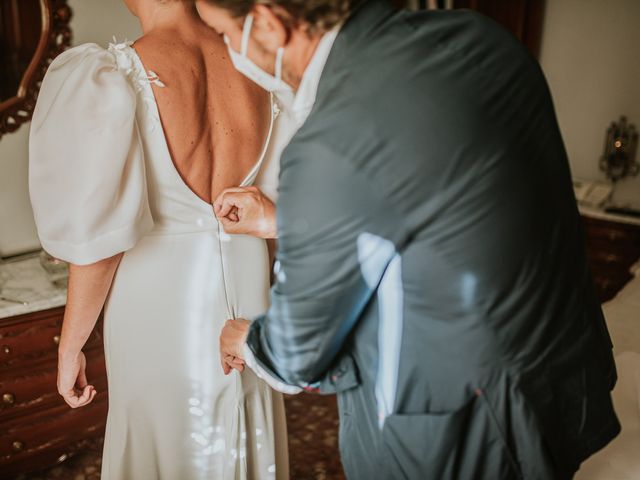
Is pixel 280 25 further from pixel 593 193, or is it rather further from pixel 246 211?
pixel 593 193

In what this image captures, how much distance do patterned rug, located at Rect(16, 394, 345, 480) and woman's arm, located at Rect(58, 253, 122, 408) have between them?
1.39ft

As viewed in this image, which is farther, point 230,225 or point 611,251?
point 611,251

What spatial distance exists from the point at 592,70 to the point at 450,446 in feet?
6.68

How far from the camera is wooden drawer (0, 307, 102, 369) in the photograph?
152 cm

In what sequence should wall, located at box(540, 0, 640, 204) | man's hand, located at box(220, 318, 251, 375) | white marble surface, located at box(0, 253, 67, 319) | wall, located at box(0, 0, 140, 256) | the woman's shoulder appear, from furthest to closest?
1. wall, located at box(540, 0, 640, 204)
2. white marble surface, located at box(0, 253, 67, 319)
3. wall, located at box(0, 0, 140, 256)
4. man's hand, located at box(220, 318, 251, 375)
5. the woman's shoulder

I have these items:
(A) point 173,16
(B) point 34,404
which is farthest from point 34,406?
(A) point 173,16

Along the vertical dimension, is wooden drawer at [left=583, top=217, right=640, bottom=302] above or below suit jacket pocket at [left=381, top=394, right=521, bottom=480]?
below

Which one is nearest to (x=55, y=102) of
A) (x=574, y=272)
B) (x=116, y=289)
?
(x=116, y=289)

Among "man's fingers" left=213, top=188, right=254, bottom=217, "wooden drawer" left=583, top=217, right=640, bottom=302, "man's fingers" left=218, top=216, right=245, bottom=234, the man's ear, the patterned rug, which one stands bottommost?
the patterned rug

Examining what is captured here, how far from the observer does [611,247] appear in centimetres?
232

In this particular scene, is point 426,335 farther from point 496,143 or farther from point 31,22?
point 31,22

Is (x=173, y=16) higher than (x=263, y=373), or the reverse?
(x=173, y=16)

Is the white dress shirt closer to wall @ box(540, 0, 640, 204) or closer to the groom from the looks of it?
the groom

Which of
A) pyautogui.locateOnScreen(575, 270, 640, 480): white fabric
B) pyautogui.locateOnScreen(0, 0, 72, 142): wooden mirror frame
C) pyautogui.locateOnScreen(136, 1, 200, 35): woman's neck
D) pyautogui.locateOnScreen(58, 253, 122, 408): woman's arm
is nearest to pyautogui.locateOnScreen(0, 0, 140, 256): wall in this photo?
pyautogui.locateOnScreen(0, 0, 72, 142): wooden mirror frame
